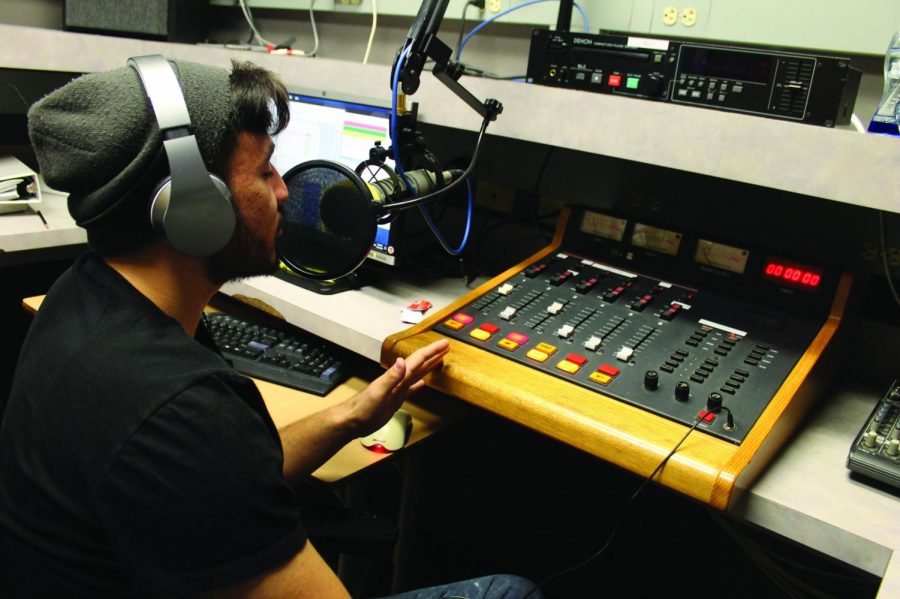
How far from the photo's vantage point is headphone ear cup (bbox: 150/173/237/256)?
71 cm

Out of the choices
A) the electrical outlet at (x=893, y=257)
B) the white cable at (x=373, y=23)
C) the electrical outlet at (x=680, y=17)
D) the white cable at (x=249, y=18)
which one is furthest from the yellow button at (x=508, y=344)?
the white cable at (x=249, y=18)

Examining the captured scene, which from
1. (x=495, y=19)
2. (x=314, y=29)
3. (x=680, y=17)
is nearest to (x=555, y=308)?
(x=680, y=17)

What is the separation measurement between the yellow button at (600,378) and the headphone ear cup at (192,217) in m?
0.51

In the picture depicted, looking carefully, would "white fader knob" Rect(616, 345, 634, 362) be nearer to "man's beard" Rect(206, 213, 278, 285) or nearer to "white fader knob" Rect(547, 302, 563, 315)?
"white fader knob" Rect(547, 302, 563, 315)

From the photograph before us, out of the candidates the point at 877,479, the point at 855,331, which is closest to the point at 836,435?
the point at 877,479

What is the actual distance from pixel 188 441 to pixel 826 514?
2.25 ft

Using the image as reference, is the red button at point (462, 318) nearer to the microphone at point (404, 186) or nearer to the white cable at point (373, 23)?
the microphone at point (404, 186)

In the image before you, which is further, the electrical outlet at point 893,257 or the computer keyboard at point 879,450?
the electrical outlet at point 893,257

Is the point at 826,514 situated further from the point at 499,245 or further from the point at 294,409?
the point at 499,245

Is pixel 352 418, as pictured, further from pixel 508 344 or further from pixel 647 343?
pixel 647 343

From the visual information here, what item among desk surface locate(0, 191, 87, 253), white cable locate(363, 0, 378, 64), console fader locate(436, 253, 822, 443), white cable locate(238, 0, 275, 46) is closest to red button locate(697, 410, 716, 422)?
console fader locate(436, 253, 822, 443)

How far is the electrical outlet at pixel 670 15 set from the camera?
145 centimetres

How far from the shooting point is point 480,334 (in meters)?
1.08

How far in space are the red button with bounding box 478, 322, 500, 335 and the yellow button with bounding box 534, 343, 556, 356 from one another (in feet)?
0.25
